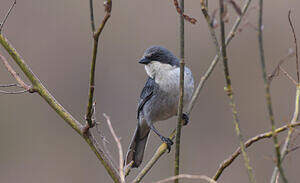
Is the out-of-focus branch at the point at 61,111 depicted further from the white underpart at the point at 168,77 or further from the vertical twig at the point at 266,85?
the white underpart at the point at 168,77

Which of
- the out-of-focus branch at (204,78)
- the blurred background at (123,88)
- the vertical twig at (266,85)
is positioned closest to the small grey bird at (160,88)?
the out-of-focus branch at (204,78)

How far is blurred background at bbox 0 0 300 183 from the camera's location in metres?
7.32

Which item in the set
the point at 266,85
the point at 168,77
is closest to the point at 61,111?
the point at 266,85

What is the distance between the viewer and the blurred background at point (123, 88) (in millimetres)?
7324

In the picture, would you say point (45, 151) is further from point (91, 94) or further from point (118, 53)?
point (91, 94)

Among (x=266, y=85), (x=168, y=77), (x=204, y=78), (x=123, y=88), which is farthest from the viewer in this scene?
(x=123, y=88)

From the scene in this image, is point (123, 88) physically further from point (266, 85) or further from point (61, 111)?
point (266, 85)

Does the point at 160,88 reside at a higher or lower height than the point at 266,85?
lower

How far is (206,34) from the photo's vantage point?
8.10 metres

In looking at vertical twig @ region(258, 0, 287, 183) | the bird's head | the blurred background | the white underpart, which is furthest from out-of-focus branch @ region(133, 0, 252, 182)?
the blurred background

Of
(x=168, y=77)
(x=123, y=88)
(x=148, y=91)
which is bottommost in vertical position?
(x=123, y=88)

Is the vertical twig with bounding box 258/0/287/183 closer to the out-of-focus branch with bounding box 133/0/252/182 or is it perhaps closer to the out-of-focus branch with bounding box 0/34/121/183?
the out-of-focus branch with bounding box 133/0/252/182

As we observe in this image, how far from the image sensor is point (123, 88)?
8.48m

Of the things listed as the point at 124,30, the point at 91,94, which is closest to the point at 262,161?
the point at 124,30
